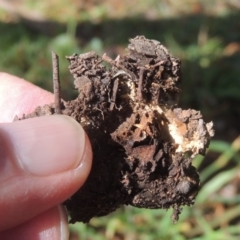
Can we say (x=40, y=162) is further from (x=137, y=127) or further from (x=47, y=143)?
(x=137, y=127)

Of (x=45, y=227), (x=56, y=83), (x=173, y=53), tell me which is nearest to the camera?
(x=56, y=83)

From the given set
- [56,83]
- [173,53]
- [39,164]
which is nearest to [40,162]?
[39,164]

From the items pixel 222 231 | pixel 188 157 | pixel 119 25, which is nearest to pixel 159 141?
pixel 188 157

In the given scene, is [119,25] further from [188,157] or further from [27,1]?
[188,157]

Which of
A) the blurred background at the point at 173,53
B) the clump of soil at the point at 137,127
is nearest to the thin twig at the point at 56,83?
the clump of soil at the point at 137,127

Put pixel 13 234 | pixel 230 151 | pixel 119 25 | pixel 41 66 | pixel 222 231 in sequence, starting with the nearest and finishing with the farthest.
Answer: pixel 13 234, pixel 222 231, pixel 230 151, pixel 41 66, pixel 119 25
